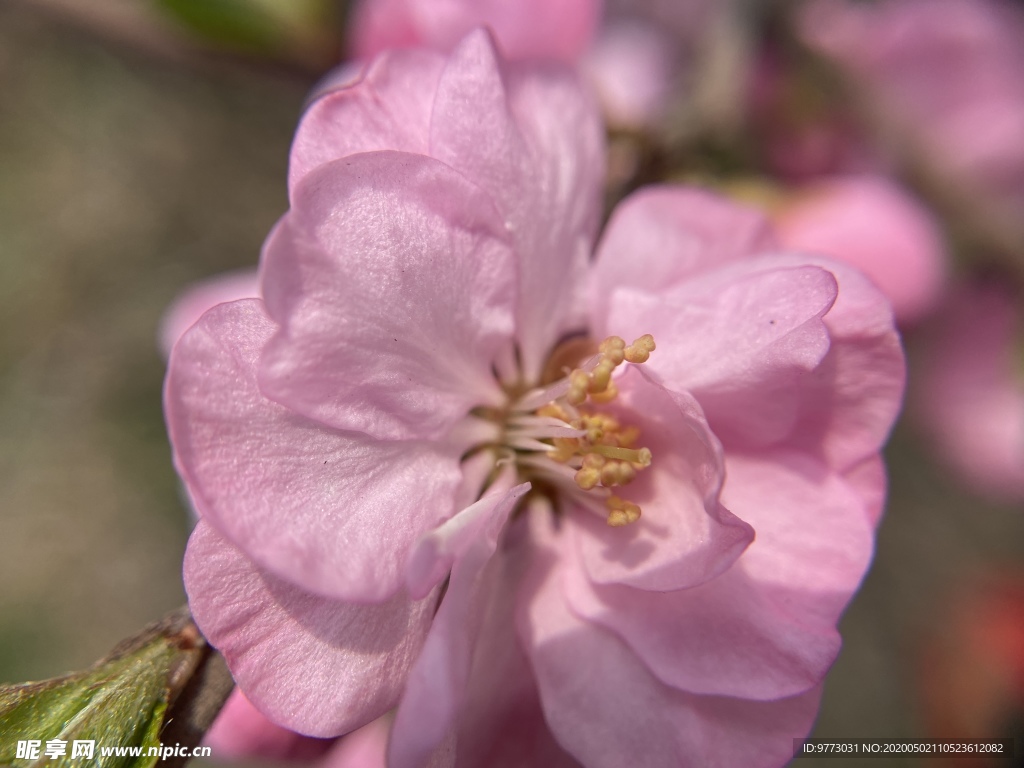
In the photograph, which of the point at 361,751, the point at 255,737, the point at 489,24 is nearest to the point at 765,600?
the point at 255,737

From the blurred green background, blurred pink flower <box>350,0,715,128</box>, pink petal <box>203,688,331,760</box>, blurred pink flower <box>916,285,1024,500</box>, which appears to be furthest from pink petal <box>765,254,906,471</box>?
the blurred green background

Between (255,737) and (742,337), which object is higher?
(742,337)

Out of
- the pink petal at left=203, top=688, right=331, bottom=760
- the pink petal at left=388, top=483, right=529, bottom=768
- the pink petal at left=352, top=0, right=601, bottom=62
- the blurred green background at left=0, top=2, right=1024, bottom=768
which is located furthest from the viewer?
the blurred green background at left=0, top=2, right=1024, bottom=768

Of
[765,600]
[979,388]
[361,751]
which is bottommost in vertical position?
[361,751]

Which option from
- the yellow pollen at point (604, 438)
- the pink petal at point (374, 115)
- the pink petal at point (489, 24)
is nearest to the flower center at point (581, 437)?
the yellow pollen at point (604, 438)

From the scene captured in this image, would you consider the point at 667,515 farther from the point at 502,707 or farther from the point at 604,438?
the point at 502,707

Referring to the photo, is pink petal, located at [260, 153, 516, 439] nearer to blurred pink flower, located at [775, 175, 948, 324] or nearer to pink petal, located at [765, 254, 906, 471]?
pink petal, located at [765, 254, 906, 471]
